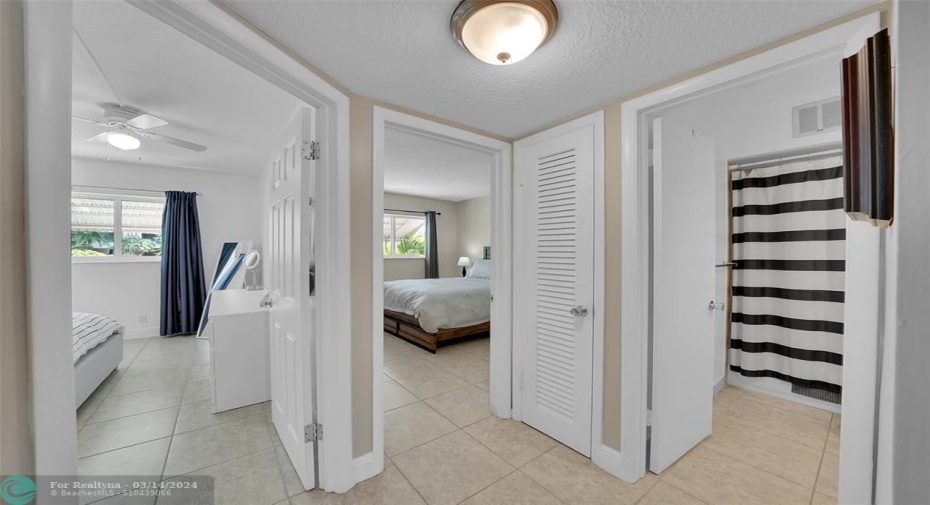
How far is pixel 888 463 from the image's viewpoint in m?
0.28

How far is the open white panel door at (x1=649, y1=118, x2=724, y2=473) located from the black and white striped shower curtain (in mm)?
1002

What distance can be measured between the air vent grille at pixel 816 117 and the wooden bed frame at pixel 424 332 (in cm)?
326

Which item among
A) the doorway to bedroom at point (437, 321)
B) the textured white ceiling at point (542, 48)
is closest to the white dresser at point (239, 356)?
the doorway to bedroom at point (437, 321)

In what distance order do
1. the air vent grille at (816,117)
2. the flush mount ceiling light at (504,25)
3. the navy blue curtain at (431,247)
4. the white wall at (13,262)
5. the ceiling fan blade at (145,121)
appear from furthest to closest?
the navy blue curtain at (431,247) → the ceiling fan blade at (145,121) → the air vent grille at (816,117) → the flush mount ceiling light at (504,25) → the white wall at (13,262)

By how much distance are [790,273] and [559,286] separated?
1.96 m

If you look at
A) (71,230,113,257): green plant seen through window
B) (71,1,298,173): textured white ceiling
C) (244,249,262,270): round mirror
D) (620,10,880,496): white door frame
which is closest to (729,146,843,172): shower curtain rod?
(620,10,880,496): white door frame

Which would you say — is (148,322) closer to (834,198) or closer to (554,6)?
(554,6)

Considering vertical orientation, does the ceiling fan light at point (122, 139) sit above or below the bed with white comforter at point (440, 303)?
above

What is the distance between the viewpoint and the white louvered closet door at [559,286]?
6.26 feet

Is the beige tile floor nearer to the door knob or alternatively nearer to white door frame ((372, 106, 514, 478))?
white door frame ((372, 106, 514, 478))

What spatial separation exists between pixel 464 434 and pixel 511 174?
183cm

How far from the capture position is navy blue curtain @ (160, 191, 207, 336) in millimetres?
4219

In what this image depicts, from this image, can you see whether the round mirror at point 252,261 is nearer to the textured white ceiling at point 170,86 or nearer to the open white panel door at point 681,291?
the textured white ceiling at point 170,86

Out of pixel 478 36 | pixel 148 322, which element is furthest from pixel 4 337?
pixel 148 322
